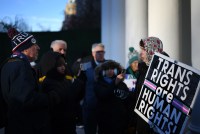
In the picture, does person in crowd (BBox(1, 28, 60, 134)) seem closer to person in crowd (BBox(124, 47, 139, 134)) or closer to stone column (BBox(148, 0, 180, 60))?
person in crowd (BBox(124, 47, 139, 134))

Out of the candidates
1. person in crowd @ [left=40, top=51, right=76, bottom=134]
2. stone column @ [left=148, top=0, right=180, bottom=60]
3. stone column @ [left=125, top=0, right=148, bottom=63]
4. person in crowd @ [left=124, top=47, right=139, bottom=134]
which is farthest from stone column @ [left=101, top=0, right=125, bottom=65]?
person in crowd @ [left=40, top=51, right=76, bottom=134]

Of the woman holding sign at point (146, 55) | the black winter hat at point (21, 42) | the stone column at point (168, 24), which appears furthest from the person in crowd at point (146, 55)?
the stone column at point (168, 24)

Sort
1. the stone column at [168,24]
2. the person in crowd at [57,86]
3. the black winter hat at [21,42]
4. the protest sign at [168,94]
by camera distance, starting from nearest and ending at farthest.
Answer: the protest sign at [168,94] < the black winter hat at [21,42] < the person in crowd at [57,86] < the stone column at [168,24]

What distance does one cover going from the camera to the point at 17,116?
2.99 meters

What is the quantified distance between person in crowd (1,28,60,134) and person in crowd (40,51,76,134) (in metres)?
0.41

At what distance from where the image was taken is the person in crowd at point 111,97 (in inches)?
163

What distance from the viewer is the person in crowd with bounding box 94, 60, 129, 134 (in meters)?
4.15

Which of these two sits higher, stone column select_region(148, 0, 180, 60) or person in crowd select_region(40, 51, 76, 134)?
stone column select_region(148, 0, 180, 60)

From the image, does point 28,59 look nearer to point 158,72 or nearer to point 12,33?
point 12,33

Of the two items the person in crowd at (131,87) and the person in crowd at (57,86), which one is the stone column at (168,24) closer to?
the person in crowd at (131,87)

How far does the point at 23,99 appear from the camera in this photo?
9.26ft

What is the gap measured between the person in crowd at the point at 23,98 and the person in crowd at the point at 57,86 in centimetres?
41

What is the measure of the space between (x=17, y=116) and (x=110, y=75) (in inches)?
63.7

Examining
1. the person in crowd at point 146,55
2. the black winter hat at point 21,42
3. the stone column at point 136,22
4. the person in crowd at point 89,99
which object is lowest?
the person in crowd at point 89,99
